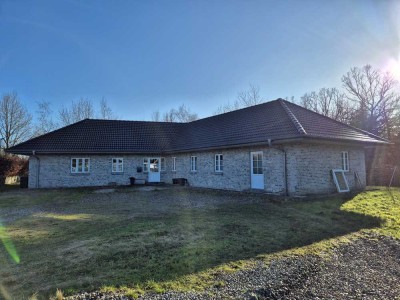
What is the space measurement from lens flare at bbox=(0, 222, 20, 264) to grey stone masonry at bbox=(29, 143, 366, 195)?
34.9 feet

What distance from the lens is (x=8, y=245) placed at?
6496 millimetres

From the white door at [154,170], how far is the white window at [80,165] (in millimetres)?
4815

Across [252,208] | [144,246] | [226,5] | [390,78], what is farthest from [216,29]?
[390,78]

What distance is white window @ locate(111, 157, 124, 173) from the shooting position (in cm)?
2203

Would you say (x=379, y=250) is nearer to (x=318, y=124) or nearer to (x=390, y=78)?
(x=318, y=124)

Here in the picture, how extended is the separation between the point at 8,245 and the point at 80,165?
51.5 ft

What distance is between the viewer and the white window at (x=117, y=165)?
72.3ft

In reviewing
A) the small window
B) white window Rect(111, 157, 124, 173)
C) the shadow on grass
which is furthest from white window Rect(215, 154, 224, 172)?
white window Rect(111, 157, 124, 173)

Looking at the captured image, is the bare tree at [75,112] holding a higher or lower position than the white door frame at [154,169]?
higher

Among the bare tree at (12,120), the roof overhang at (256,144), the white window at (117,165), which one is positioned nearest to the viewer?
the roof overhang at (256,144)

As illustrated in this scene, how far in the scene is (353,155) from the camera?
51.5ft

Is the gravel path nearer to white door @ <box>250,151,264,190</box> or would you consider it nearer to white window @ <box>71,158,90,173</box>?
white door @ <box>250,151,264,190</box>

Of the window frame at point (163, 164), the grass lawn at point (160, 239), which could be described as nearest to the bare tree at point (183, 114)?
the window frame at point (163, 164)

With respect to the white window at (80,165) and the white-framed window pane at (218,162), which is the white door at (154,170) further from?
the white-framed window pane at (218,162)
